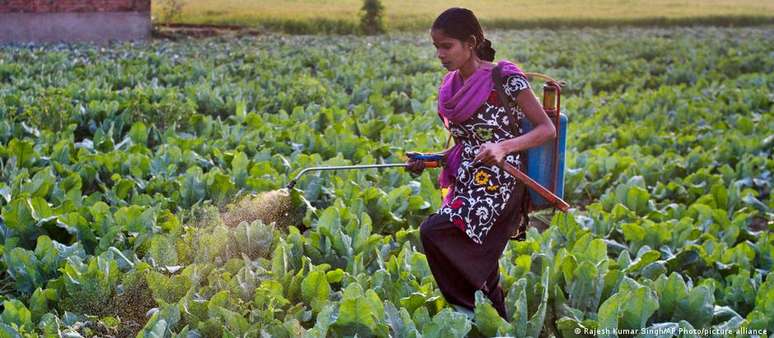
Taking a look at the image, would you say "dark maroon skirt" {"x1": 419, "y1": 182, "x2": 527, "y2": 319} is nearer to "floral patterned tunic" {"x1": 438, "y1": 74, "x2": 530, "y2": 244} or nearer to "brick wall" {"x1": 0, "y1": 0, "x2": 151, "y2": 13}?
"floral patterned tunic" {"x1": 438, "y1": 74, "x2": 530, "y2": 244}

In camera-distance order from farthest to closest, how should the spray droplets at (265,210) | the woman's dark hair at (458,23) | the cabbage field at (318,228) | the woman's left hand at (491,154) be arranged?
the spray droplets at (265,210) → the cabbage field at (318,228) → the woman's dark hair at (458,23) → the woman's left hand at (491,154)

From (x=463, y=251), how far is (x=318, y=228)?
133 cm

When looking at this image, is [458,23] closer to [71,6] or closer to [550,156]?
[550,156]

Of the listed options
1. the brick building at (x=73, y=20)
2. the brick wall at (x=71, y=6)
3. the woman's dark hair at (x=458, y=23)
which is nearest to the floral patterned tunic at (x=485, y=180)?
the woman's dark hair at (x=458, y=23)

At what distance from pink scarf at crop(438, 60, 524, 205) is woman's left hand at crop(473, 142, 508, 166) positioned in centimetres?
24

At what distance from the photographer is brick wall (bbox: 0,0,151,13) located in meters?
21.1

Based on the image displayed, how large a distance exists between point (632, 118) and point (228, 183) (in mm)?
7174

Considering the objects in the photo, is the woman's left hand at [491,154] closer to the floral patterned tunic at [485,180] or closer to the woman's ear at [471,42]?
the floral patterned tunic at [485,180]

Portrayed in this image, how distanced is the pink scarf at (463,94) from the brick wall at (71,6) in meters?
19.1

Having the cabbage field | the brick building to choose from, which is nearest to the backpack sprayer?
the cabbage field

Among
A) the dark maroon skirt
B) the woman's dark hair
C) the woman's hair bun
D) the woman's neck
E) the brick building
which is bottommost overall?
the brick building

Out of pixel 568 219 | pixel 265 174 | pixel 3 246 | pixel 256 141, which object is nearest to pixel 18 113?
pixel 256 141

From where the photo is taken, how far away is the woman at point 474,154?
3.80 meters

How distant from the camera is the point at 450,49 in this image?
3793 mm
